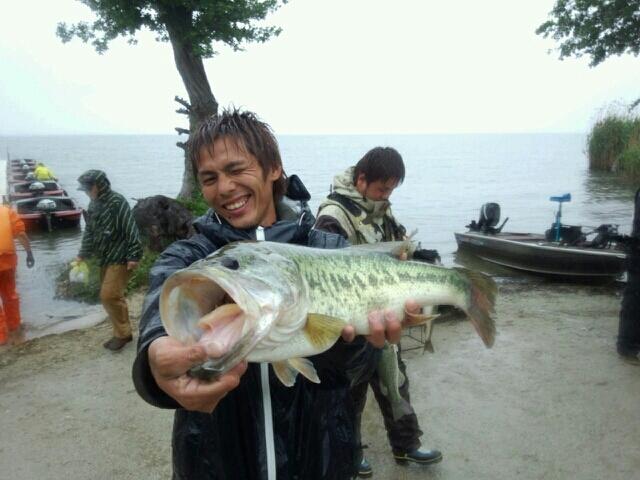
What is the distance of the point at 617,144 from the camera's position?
102ft

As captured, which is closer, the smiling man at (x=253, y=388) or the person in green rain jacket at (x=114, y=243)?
the smiling man at (x=253, y=388)

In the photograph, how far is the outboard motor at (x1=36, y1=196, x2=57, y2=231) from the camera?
70.4ft

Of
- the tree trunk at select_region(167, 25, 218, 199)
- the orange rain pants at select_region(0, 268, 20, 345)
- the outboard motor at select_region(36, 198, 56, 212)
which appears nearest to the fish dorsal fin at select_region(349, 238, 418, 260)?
the orange rain pants at select_region(0, 268, 20, 345)

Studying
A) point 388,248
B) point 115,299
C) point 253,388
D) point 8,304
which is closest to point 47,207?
point 8,304

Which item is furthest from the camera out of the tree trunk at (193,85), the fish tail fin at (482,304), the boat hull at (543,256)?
the tree trunk at (193,85)

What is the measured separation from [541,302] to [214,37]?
9.76 m

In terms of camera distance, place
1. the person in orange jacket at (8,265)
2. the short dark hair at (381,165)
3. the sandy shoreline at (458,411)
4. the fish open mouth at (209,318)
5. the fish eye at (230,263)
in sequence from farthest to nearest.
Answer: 1. the person in orange jacket at (8,265)
2. the sandy shoreline at (458,411)
3. the short dark hair at (381,165)
4. the fish eye at (230,263)
5. the fish open mouth at (209,318)

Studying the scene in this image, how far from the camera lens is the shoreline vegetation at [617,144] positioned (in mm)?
26625

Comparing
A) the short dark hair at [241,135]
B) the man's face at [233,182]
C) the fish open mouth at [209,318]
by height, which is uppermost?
the short dark hair at [241,135]

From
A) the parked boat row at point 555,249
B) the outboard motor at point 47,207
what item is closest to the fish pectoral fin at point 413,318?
the parked boat row at point 555,249

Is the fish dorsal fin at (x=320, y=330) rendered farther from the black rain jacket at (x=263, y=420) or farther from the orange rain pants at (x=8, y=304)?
the orange rain pants at (x=8, y=304)

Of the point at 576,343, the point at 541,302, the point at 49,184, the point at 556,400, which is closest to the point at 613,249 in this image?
the point at 541,302

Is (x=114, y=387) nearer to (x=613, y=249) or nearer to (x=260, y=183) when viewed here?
(x=260, y=183)

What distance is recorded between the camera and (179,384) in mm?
1658
